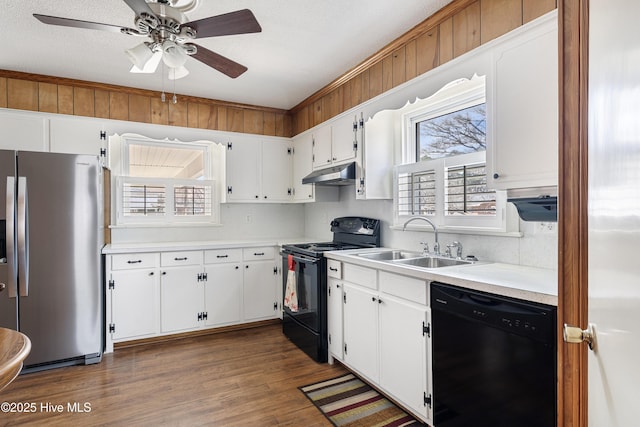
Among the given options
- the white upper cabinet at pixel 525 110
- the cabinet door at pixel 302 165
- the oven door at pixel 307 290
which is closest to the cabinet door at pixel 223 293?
the oven door at pixel 307 290

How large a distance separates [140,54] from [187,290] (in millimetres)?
2298

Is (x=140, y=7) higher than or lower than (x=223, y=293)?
higher

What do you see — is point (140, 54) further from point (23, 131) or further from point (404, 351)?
point (404, 351)

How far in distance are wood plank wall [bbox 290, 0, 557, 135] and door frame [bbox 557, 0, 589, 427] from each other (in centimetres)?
116

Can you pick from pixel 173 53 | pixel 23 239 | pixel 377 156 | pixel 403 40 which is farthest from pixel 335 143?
pixel 23 239

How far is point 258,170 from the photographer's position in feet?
14.2

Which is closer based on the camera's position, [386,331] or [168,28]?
[168,28]

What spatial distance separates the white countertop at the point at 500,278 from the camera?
4.79 ft

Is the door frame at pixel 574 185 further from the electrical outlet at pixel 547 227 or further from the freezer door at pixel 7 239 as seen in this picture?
the freezer door at pixel 7 239

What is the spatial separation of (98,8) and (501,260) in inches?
116

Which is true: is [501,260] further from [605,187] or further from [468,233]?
[605,187]

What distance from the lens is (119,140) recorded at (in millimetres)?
3795

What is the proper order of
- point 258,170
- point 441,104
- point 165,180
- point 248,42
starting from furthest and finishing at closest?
point 258,170
point 165,180
point 248,42
point 441,104

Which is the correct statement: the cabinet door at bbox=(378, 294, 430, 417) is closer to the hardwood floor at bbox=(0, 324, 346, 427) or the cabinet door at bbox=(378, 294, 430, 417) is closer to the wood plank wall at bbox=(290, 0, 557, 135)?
the hardwood floor at bbox=(0, 324, 346, 427)
